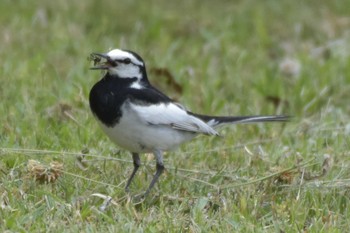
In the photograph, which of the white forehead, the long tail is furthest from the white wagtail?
the long tail

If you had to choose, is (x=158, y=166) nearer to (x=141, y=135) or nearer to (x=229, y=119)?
(x=141, y=135)

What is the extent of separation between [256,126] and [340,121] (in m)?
0.65

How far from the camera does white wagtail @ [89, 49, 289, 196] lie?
556cm

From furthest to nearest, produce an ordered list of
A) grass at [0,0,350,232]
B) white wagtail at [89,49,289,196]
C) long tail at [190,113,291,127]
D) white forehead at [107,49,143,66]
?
long tail at [190,113,291,127]
white forehead at [107,49,143,66]
white wagtail at [89,49,289,196]
grass at [0,0,350,232]

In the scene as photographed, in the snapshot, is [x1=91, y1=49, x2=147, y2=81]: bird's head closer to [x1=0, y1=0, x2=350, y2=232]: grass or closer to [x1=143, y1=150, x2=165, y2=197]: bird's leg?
[x1=143, y1=150, x2=165, y2=197]: bird's leg

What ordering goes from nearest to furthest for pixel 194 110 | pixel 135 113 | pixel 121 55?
pixel 135 113 < pixel 121 55 < pixel 194 110

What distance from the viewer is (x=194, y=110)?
7.54m

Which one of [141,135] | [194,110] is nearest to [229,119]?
[141,135]

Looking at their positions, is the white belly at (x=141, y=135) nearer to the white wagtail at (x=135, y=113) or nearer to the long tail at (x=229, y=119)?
the white wagtail at (x=135, y=113)

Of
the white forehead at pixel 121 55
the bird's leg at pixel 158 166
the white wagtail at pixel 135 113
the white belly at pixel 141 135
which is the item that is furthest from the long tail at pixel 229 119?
the white forehead at pixel 121 55

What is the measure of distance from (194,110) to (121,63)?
72.5 inches

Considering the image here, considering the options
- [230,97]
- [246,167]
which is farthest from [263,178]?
[230,97]

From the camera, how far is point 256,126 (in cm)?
720

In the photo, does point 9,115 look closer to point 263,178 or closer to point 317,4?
point 263,178
